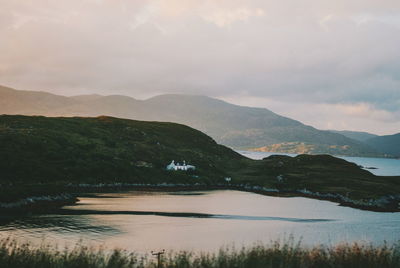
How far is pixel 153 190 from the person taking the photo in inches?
4660

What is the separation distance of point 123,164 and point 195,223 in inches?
2870

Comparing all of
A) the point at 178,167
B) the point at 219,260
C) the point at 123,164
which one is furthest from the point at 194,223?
the point at 178,167

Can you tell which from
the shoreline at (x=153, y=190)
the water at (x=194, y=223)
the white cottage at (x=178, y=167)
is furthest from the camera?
the white cottage at (x=178, y=167)

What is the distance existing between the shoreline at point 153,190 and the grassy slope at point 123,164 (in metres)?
3.26

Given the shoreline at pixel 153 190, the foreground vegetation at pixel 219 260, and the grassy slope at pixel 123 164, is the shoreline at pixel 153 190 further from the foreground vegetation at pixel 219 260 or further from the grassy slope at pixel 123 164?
the foreground vegetation at pixel 219 260

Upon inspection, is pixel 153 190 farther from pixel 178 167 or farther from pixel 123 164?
pixel 178 167

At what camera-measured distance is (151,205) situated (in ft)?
289

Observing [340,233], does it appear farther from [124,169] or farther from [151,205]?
[124,169]

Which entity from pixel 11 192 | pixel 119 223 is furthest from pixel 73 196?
pixel 119 223

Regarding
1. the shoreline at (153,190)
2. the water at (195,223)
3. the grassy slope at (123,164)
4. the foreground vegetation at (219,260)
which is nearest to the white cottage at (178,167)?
the grassy slope at (123,164)

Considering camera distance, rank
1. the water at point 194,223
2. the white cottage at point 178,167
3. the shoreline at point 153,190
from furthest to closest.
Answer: the white cottage at point 178,167
the shoreline at point 153,190
the water at point 194,223

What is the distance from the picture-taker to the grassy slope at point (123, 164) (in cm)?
11396

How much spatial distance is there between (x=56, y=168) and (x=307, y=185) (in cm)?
7736

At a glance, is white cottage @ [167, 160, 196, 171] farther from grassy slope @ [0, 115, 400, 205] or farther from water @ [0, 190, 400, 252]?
water @ [0, 190, 400, 252]
